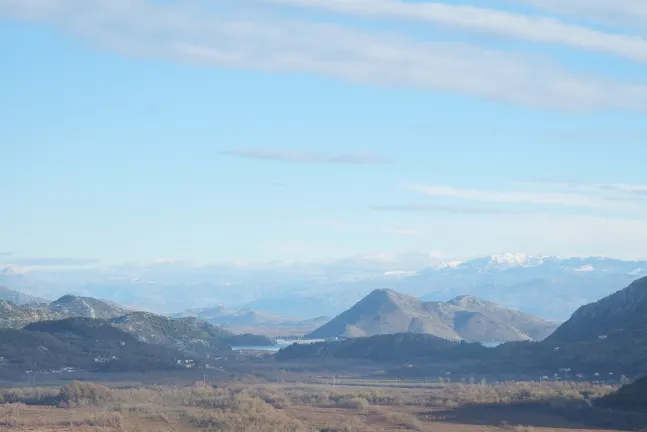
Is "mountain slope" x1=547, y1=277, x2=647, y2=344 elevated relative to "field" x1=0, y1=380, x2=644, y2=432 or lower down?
elevated

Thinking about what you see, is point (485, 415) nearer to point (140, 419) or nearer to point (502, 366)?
point (140, 419)

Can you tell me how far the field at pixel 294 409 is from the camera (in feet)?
278

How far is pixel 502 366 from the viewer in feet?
557

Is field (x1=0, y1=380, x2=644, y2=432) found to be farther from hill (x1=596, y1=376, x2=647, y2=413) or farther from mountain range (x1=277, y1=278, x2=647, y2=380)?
mountain range (x1=277, y1=278, x2=647, y2=380)

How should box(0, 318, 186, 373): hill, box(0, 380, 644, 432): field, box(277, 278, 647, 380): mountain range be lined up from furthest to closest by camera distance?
1. box(0, 318, 186, 373): hill
2. box(277, 278, 647, 380): mountain range
3. box(0, 380, 644, 432): field

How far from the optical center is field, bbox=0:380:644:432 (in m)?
84.8

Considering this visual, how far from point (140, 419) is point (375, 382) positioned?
74.9m

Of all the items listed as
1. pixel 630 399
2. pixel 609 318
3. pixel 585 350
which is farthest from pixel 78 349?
pixel 630 399

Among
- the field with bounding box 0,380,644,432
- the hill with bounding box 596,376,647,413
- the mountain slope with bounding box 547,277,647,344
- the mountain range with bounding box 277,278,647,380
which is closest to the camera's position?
the field with bounding box 0,380,644,432

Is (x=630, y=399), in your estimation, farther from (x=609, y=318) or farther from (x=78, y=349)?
(x=78, y=349)

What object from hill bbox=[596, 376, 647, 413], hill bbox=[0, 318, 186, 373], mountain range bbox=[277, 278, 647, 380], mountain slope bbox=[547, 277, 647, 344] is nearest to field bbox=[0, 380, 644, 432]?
hill bbox=[596, 376, 647, 413]

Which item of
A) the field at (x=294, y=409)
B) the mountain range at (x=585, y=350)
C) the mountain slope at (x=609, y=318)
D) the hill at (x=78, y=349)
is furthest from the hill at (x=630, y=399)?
the hill at (x=78, y=349)

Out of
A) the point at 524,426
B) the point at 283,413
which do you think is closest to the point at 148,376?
the point at 283,413

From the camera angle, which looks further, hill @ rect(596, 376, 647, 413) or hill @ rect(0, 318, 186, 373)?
hill @ rect(0, 318, 186, 373)
